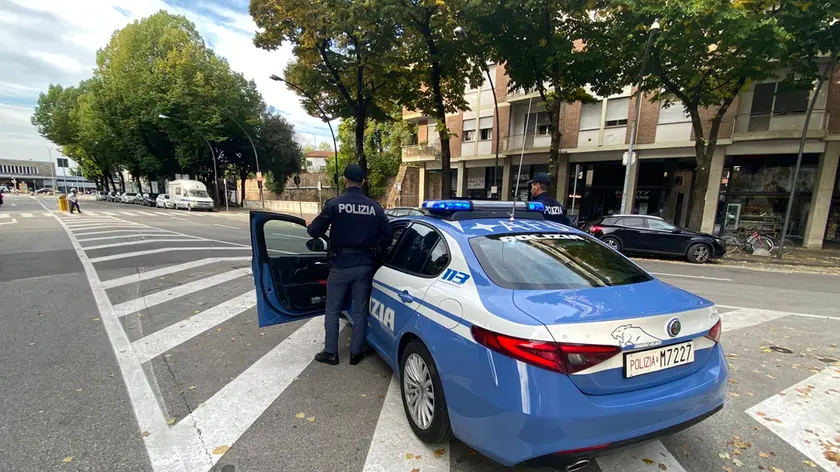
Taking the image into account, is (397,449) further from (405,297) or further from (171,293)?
(171,293)

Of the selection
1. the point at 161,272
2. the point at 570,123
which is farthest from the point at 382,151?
the point at 161,272

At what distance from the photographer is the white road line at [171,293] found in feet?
17.8

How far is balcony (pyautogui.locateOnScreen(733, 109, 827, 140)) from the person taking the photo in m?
15.9

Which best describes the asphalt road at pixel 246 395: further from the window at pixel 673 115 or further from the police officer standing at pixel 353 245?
the window at pixel 673 115

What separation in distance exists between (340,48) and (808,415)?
16082mm

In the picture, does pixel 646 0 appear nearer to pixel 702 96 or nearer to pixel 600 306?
pixel 702 96

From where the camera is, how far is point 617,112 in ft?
64.7

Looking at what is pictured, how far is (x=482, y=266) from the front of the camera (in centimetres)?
246

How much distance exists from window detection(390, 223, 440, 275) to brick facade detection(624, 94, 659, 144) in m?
19.8

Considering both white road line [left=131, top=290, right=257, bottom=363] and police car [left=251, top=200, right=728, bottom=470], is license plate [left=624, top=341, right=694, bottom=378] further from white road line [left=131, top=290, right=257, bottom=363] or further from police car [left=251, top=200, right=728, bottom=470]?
white road line [left=131, top=290, right=257, bottom=363]

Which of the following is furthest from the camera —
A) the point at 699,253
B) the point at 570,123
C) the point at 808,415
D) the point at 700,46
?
the point at 570,123

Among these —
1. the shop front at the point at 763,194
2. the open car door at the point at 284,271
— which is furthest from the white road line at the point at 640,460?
the shop front at the point at 763,194

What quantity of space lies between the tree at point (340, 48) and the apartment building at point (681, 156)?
5921mm

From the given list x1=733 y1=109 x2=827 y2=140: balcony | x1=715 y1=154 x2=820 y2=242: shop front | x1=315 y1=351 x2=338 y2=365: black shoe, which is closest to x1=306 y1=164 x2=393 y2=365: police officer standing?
x1=315 y1=351 x2=338 y2=365: black shoe
